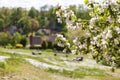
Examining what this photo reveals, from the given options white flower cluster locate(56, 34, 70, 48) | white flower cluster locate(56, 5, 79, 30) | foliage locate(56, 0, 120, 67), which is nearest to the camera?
foliage locate(56, 0, 120, 67)

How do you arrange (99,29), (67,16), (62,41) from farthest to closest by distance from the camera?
1. (62,41)
2. (67,16)
3. (99,29)

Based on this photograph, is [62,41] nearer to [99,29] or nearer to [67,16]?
[67,16]

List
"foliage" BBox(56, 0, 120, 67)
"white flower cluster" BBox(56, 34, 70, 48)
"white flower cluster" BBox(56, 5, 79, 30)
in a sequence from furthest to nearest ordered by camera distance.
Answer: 1. "white flower cluster" BBox(56, 34, 70, 48)
2. "white flower cluster" BBox(56, 5, 79, 30)
3. "foliage" BBox(56, 0, 120, 67)

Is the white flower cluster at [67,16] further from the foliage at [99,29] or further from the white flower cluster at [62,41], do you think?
the white flower cluster at [62,41]

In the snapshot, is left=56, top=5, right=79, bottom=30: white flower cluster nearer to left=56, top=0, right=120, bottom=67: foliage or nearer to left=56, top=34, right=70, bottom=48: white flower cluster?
left=56, top=0, right=120, bottom=67: foliage

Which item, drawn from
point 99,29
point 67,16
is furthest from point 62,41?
point 99,29

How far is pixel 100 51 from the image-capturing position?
10.2 meters

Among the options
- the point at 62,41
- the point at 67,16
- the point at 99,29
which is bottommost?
the point at 62,41


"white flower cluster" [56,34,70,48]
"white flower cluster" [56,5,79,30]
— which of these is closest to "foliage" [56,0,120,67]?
"white flower cluster" [56,5,79,30]

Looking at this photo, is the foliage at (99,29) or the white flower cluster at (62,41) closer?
the foliage at (99,29)

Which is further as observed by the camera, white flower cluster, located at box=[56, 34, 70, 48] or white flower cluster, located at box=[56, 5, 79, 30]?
white flower cluster, located at box=[56, 34, 70, 48]

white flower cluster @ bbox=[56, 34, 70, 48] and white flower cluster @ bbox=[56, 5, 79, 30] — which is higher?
white flower cluster @ bbox=[56, 5, 79, 30]

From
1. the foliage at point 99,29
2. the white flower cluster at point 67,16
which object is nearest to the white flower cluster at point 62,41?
the foliage at point 99,29

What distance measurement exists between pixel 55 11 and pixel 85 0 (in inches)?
40.2
